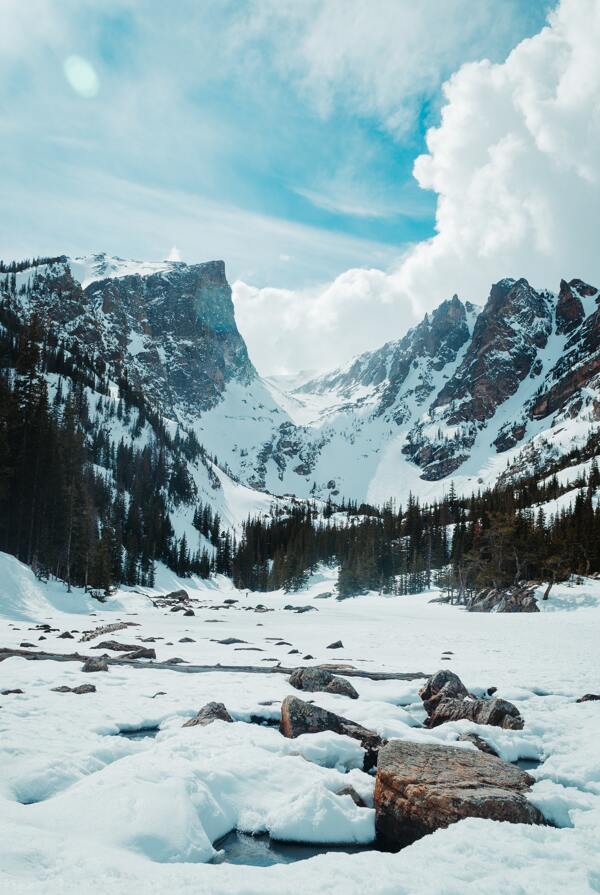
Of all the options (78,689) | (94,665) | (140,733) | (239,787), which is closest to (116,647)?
(94,665)

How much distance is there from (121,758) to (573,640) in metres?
25.5

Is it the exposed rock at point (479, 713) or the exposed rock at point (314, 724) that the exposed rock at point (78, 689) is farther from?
the exposed rock at point (479, 713)

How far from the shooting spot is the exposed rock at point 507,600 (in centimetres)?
4938

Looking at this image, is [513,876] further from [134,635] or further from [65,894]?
[134,635]

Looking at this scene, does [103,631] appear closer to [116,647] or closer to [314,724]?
[116,647]

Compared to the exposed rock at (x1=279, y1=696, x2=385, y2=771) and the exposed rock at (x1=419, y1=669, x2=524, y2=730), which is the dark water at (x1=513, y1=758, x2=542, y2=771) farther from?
the exposed rock at (x1=279, y1=696, x2=385, y2=771)

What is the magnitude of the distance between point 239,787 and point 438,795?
2971 mm

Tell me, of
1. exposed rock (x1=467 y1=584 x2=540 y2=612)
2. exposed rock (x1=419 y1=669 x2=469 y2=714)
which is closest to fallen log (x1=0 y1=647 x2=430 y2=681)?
exposed rock (x1=419 y1=669 x2=469 y2=714)

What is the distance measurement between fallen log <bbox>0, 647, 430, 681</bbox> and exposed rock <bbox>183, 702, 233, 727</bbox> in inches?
236

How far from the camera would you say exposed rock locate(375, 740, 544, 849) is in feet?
22.4

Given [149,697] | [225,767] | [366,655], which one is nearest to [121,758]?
[225,767]

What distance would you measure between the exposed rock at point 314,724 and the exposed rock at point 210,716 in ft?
4.14

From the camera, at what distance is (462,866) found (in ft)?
18.1

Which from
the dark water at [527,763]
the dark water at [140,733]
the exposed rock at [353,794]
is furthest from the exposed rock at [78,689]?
the dark water at [527,763]
